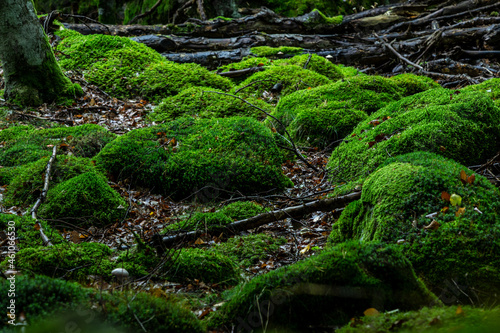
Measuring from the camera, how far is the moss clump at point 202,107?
7.51 meters

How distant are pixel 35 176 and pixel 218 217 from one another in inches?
102

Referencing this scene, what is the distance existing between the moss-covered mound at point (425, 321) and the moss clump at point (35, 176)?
14.2 ft

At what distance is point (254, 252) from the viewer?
3963 mm

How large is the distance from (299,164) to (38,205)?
3.65 meters

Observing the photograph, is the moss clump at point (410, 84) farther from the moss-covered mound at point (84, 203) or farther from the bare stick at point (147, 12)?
→ the bare stick at point (147, 12)

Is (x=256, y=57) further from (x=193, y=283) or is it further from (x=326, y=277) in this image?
(x=326, y=277)

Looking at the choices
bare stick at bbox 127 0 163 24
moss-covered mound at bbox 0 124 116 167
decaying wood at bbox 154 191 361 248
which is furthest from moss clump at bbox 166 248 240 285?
bare stick at bbox 127 0 163 24

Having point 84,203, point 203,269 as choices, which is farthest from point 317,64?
point 203,269

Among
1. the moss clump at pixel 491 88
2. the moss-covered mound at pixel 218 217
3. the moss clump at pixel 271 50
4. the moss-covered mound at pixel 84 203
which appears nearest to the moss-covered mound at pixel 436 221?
the moss-covered mound at pixel 218 217

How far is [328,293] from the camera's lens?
2.38 meters

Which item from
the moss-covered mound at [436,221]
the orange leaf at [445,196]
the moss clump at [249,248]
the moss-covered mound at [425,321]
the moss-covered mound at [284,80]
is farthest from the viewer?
the moss-covered mound at [284,80]

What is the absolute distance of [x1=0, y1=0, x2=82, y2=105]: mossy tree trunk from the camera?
7.17 meters

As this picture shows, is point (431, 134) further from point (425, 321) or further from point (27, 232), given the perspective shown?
point (27, 232)

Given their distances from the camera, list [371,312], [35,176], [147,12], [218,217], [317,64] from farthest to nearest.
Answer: [147,12] < [317,64] < [35,176] < [218,217] < [371,312]
